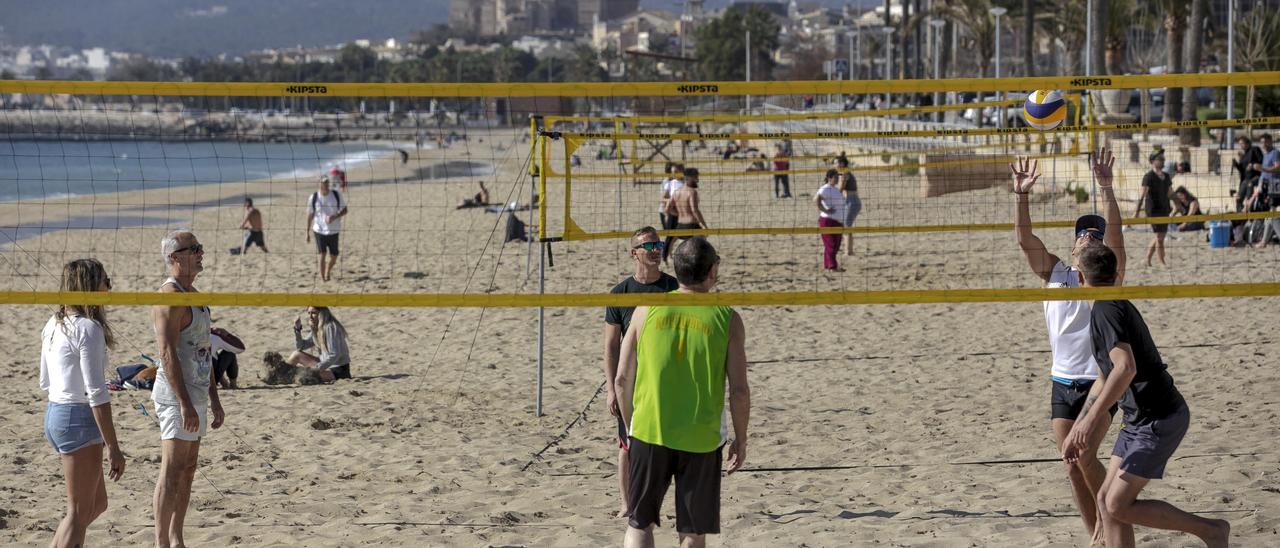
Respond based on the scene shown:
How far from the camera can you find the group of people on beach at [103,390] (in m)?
4.22

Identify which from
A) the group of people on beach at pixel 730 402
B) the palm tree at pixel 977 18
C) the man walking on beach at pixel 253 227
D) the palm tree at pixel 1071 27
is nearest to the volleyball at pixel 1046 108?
the group of people on beach at pixel 730 402

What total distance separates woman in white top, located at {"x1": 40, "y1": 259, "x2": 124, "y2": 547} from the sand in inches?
36.6

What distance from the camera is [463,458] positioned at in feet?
21.5

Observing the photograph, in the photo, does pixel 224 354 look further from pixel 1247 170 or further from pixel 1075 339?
pixel 1247 170

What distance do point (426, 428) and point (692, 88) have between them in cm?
325

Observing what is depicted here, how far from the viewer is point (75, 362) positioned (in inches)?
167

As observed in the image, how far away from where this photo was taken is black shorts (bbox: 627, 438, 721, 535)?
378 centimetres

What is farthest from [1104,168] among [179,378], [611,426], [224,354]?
[224,354]

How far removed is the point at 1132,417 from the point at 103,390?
3516 mm

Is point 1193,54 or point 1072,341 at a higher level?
point 1193,54

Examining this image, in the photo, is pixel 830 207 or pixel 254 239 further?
pixel 254 239

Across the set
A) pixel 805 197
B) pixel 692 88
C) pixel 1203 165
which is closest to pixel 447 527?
pixel 692 88

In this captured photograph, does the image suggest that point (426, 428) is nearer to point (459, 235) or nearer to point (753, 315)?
point (753, 315)

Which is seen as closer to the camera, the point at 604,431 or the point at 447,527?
the point at 447,527
